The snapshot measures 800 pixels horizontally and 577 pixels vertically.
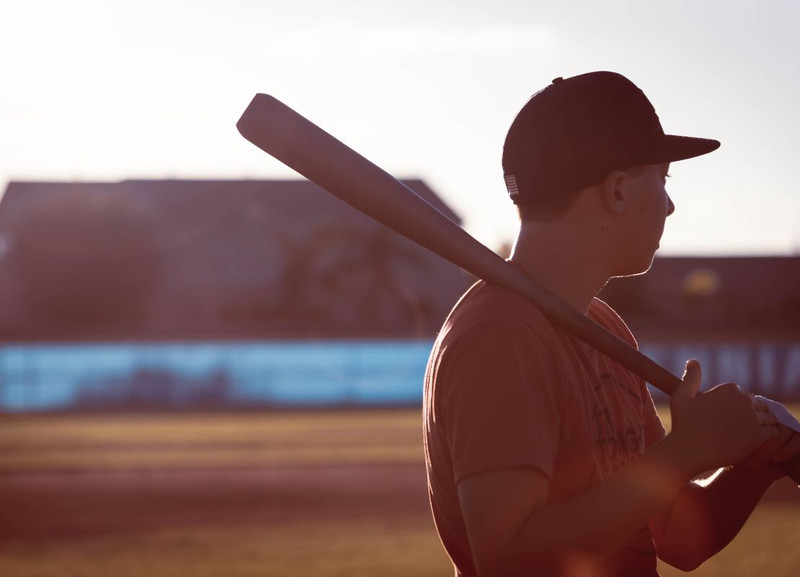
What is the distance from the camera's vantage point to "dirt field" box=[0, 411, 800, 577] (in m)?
8.59

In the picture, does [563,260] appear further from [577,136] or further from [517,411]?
[517,411]

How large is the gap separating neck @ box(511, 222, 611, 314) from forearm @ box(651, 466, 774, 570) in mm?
591

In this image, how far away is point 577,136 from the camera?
7.32 ft

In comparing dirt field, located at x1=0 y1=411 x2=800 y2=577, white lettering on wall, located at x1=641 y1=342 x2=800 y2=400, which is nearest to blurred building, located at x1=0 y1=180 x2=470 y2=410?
white lettering on wall, located at x1=641 y1=342 x2=800 y2=400

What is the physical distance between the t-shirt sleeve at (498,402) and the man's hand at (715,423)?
9.4 inches

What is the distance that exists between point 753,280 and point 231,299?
22973 mm

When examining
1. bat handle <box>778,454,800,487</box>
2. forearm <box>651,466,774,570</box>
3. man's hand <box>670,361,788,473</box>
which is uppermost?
man's hand <box>670,361,788,473</box>

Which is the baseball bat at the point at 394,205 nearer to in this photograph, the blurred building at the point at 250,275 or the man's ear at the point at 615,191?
the man's ear at the point at 615,191

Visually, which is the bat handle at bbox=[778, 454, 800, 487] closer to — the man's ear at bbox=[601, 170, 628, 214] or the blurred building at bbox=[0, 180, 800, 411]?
the man's ear at bbox=[601, 170, 628, 214]

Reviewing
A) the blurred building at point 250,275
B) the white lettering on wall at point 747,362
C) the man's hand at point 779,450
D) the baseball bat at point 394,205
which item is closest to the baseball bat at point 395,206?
the baseball bat at point 394,205

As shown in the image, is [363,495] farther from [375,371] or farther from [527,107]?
[375,371]

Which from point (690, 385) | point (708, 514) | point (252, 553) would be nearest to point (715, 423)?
point (690, 385)

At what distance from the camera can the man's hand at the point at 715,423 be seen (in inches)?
83.6

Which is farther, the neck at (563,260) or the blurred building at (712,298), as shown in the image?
the blurred building at (712,298)
